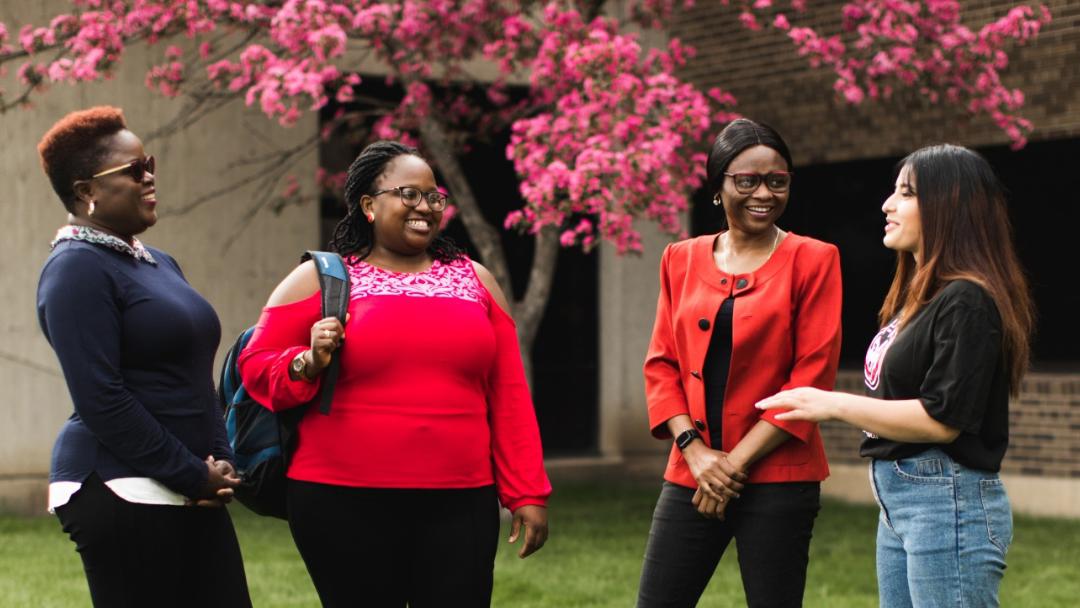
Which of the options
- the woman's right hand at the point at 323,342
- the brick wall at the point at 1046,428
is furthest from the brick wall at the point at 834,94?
the woman's right hand at the point at 323,342

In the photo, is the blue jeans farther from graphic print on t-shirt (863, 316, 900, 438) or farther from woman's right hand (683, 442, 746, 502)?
woman's right hand (683, 442, 746, 502)

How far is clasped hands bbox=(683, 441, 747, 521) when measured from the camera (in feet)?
14.5

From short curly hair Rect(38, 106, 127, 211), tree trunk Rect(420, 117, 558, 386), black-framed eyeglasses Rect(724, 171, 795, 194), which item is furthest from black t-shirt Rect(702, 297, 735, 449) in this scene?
tree trunk Rect(420, 117, 558, 386)

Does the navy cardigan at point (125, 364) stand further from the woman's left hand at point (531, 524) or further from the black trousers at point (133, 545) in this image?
the woman's left hand at point (531, 524)

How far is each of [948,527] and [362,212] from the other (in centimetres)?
187

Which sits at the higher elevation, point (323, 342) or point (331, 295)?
point (331, 295)

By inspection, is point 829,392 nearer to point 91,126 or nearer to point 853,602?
point 91,126

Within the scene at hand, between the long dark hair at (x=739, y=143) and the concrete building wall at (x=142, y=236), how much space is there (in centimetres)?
842

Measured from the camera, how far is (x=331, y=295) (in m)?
4.15

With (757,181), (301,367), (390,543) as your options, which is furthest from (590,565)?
(301,367)

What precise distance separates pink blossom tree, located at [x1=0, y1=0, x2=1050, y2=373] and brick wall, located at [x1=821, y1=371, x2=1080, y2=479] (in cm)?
199

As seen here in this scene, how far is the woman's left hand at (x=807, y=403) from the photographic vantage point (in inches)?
161

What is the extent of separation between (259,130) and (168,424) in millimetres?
9018

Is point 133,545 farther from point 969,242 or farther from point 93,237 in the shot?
point 969,242
